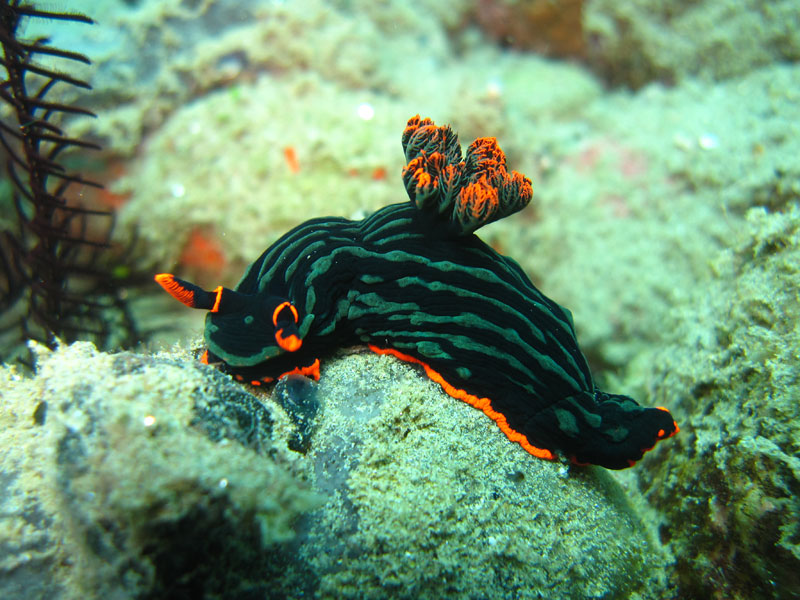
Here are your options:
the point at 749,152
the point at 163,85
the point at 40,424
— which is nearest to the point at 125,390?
the point at 40,424

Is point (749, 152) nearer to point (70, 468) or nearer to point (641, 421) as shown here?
point (641, 421)

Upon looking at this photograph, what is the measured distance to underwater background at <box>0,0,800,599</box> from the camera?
1.68 metres

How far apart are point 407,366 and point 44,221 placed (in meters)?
3.13

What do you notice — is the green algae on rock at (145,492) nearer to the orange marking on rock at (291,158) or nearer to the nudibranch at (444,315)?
the nudibranch at (444,315)

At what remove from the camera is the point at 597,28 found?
723 cm

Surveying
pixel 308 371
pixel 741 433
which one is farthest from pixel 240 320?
pixel 741 433

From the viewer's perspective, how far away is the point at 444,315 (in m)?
2.49

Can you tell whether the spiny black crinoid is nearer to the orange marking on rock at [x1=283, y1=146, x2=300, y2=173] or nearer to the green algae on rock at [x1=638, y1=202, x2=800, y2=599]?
the orange marking on rock at [x1=283, y1=146, x2=300, y2=173]

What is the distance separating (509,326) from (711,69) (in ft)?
21.4

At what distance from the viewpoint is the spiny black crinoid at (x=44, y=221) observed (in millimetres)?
2939

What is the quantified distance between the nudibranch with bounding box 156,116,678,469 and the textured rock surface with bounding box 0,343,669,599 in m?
0.17

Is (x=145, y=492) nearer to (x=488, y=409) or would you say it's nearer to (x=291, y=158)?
(x=488, y=409)

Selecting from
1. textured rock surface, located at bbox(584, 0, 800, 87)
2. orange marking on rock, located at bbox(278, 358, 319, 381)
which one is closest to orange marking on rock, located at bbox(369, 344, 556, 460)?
orange marking on rock, located at bbox(278, 358, 319, 381)

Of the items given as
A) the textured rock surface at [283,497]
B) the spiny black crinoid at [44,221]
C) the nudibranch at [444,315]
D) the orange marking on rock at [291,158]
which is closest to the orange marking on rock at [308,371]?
the nudibranch at [444,315]
